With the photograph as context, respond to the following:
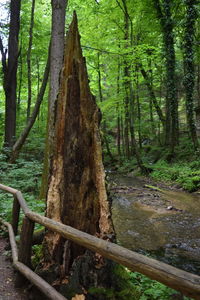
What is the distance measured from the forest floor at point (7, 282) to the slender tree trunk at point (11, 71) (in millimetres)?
7932

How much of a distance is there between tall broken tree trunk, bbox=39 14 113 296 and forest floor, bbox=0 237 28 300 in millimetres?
510

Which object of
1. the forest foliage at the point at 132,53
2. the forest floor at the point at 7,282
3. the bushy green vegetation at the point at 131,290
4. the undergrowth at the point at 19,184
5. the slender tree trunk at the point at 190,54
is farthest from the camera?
the slender tree trunk at the point at 190,54

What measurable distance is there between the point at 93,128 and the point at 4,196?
422 cm

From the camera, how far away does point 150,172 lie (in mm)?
17469

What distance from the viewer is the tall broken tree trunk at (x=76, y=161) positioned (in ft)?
11.7

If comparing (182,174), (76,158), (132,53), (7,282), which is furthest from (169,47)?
(7,282)

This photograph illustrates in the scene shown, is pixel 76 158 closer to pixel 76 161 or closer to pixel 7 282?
pixel 76 161

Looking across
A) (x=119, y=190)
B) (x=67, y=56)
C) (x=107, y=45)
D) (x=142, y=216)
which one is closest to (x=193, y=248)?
(x=142, y=216)

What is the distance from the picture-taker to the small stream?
18.5 ft

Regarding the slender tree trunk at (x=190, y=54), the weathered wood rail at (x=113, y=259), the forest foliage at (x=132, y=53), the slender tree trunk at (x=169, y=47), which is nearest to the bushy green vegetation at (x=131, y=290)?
the weathered wood rail at (x=113, y=259)

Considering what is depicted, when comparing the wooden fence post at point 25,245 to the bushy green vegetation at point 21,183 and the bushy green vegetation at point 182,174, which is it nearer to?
the bushy green vegetation at point 21,183

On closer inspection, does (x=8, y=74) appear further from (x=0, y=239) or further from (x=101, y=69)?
(x=101, y=69)

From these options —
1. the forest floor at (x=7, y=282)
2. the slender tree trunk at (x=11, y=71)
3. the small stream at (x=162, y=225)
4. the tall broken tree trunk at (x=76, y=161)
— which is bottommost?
the small stream at (x=162, y=225)

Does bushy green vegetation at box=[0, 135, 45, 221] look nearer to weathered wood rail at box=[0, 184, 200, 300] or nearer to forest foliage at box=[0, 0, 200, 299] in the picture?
weathered wood rail at box=[0, 184, 200, 300]
